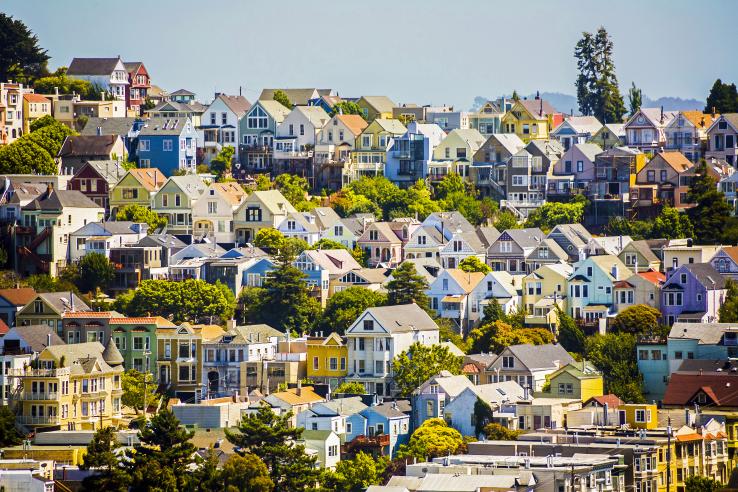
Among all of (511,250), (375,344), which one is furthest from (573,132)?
(375,344)

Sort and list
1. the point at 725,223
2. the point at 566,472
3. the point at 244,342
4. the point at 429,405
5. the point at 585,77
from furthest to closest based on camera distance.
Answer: the point at 585,77 < the point at 725,223 < the point at 244,342 < the point at 429,405 < the point at 566,472

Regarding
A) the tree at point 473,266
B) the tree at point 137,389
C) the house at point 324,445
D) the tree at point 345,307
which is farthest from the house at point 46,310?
the tree at point 473,266

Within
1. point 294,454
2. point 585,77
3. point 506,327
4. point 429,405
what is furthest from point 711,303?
point 585,77

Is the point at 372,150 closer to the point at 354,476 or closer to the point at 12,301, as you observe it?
the point at 12,301

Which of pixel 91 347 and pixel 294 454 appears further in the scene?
pixel 91 347

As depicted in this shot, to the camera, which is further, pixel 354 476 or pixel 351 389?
pixel 351 389

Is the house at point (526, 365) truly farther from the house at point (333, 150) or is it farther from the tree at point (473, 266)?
the house at point (333, 150)

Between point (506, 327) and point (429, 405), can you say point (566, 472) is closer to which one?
point (429, 405)
